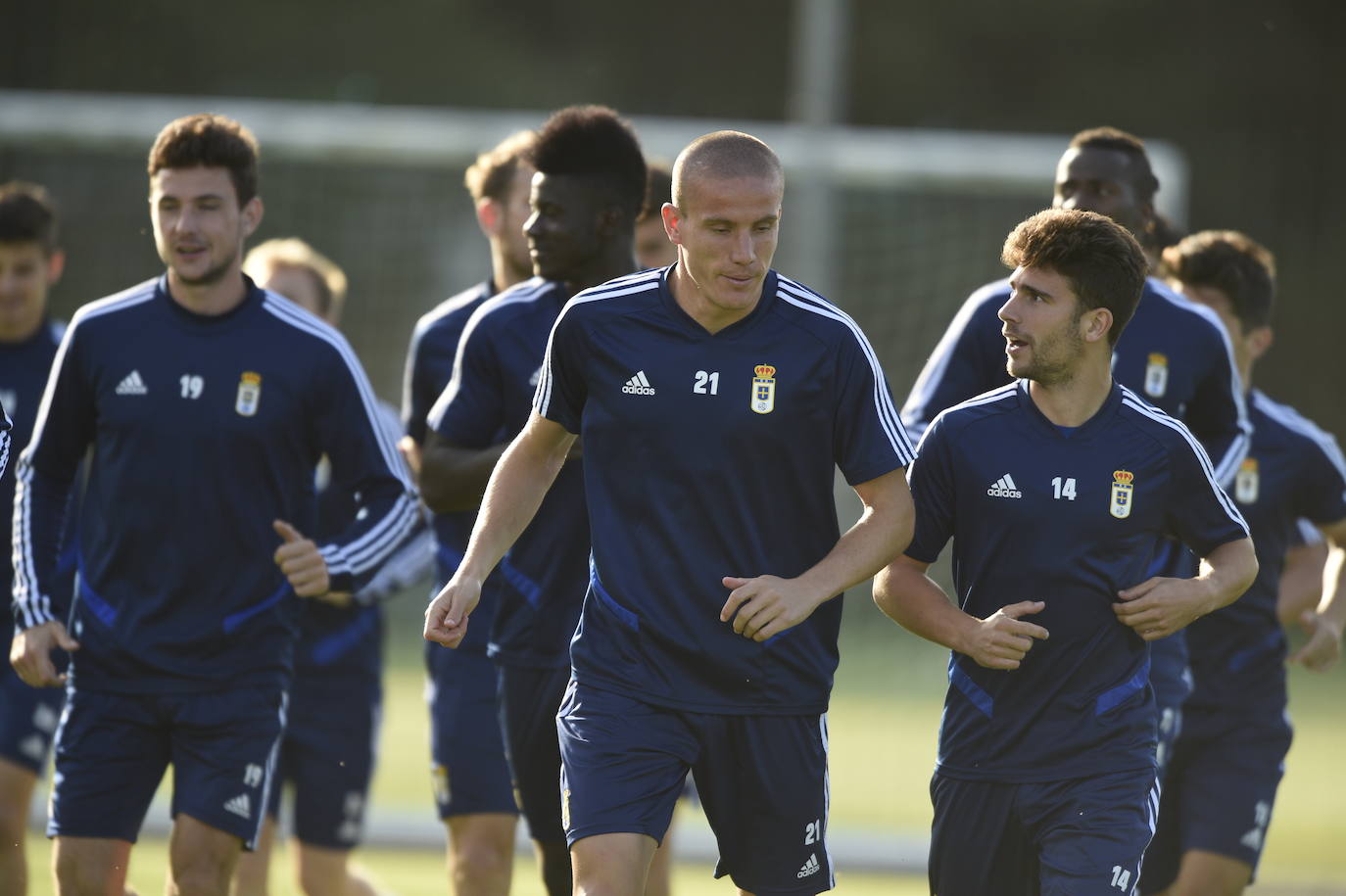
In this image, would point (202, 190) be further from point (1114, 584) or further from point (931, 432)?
point (1114, 584)

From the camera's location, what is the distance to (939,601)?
16.7ft

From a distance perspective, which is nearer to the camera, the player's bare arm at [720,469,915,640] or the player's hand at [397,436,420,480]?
the player's bare arm at [720,469,915,640]

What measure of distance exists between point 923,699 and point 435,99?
1634 centimetres

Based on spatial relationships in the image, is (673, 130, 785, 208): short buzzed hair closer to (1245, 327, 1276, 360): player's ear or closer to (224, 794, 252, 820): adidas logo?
(224, 794, 252, 820): adidas logo

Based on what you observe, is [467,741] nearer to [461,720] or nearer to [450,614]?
[461,720]

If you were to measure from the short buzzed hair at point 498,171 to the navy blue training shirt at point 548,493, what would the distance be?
1156 mm

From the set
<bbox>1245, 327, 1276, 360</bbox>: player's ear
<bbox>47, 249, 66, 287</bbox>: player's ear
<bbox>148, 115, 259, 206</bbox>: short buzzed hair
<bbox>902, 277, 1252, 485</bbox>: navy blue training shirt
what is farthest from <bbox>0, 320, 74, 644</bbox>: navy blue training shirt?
<bbox>1245, 327, 1276, 360</bbox>: player's ear

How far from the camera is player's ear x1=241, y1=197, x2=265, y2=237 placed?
607 centimetres

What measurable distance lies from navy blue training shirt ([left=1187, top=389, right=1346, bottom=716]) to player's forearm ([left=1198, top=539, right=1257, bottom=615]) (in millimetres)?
1554

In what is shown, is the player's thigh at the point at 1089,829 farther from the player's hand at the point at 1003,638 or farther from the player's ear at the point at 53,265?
the player's ear at the point at 53,265

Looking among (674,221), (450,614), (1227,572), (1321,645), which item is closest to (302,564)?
(450,614)

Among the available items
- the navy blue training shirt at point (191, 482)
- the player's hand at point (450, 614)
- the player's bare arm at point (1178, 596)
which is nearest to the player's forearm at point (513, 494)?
the player's hand at point (450, 614)

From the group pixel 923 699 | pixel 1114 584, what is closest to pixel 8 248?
pixel 1114 584

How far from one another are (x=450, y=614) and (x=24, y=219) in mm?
3434
